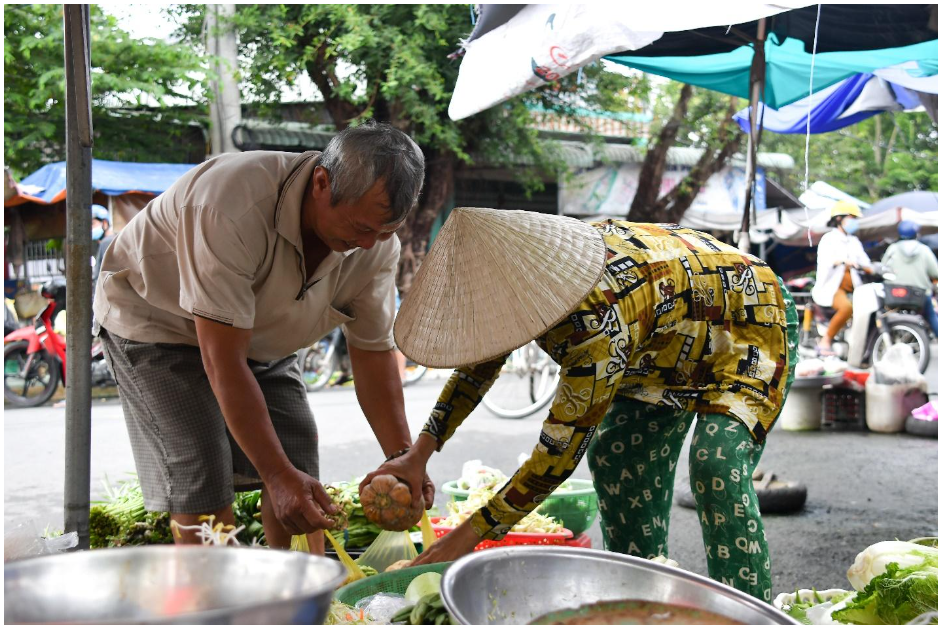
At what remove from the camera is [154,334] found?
2.36 m

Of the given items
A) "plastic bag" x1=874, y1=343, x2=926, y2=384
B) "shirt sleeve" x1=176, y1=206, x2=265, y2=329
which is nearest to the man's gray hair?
"shirt sleeve" x1=176, y1=206, x2=265, y2=329

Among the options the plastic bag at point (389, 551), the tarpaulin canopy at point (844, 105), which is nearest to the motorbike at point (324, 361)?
the tarpaulin canopy at point (844, 105)

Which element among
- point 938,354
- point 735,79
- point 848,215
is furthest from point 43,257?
point 938,354

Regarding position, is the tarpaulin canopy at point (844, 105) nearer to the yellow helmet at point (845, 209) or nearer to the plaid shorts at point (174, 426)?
the yellow helmet at point (845, 209)

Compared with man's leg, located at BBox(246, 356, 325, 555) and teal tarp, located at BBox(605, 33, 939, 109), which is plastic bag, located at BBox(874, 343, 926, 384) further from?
man's leg, located at BBox(246, 356, 325, 555)

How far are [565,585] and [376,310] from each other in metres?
1.38

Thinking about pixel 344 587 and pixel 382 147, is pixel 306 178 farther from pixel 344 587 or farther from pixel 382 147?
pixel 344 587

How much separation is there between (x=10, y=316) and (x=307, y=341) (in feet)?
27.0

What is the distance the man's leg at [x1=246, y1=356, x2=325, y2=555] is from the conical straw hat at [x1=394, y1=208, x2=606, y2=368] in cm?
86

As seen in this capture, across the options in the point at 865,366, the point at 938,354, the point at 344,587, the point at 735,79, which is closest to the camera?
the point at 344,587

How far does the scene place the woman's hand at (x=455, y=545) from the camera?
187 cm

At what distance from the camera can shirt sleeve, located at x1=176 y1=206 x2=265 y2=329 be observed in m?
1.97

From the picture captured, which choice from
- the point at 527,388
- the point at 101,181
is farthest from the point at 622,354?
the point at 101,181

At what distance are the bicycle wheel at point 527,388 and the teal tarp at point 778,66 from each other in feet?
9.33
